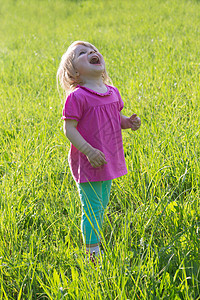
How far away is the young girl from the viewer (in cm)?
162

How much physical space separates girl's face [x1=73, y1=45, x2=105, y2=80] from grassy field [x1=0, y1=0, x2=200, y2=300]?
637 mm

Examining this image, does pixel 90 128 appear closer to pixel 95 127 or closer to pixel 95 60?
pixel 95 127

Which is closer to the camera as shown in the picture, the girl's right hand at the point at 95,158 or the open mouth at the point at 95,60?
the girl's right hand at the point at 95,158

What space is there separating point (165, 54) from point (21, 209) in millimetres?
3776

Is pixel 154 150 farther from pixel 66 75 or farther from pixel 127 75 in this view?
pixel 127 75

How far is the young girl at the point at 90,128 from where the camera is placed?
63.8 inches

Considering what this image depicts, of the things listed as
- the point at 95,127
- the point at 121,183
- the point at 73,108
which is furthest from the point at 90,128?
the point at 121,183

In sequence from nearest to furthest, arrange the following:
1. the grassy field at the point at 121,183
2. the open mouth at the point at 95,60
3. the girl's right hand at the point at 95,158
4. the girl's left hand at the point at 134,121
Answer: the grassy field at the point at 121,183 < the girl's right hand at the point at 95,158 < the open mouth at the point at 95,60 < the girl's left hand at the point at 134,121

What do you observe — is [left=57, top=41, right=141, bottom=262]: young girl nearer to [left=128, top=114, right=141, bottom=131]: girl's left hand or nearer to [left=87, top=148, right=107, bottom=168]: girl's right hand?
[left=87, top=148, right=107, bottom=168]: girl's right hand

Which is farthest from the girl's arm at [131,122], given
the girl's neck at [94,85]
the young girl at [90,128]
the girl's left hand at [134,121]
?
the girl's neck at [94,85]

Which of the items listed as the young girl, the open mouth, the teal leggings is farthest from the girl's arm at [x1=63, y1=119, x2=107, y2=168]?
the open mouth

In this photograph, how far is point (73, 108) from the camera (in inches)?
63.3

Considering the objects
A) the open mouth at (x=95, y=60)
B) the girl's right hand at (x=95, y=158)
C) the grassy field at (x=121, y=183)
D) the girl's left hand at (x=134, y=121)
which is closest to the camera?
the grassy field at (x=121, y=183)

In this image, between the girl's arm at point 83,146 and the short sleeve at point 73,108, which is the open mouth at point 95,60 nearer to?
the short sleeve at point 73,108
